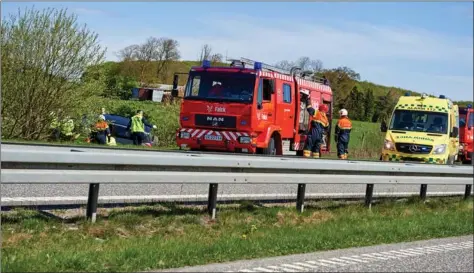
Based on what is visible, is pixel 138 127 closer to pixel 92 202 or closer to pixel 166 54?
pixel 166 54

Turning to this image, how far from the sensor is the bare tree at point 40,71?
70.1 feet

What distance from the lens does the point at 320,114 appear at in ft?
62.7

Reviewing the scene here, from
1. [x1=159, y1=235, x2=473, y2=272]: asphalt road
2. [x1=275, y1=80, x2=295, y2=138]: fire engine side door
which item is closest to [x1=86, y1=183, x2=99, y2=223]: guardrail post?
[x1=159, y1=235, x2=473, y2=272]: asphalt road

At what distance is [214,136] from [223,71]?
5.74 feet

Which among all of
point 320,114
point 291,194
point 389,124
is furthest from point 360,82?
point 291,194

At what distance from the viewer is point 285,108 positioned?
64.6ft

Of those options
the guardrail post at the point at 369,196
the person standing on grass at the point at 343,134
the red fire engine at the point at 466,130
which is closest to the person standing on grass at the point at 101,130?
the person standing on grass at the point at 343,134

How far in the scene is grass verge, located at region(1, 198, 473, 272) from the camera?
19.0 ft

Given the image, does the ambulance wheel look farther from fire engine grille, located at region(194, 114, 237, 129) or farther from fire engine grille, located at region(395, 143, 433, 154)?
fire engine grille, located at region(395, 143, 433, 154)

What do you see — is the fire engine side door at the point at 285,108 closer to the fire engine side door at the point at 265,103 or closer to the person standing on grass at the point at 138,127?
the fire engine side door at the point at 265,103

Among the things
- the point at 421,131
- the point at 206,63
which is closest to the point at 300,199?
the point at 206,63

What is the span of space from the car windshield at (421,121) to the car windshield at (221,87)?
6.41m

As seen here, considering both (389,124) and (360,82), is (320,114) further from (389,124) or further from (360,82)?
(360,82)

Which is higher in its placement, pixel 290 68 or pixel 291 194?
pixel 290 68
